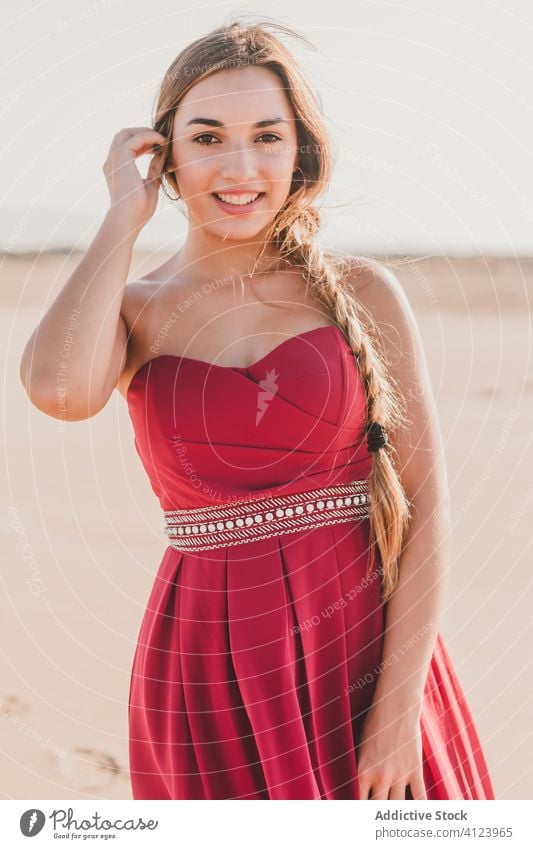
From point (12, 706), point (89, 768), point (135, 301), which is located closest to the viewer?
point (135, 301)

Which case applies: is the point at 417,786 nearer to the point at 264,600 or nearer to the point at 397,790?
the point at 397,790

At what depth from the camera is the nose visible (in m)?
2.03

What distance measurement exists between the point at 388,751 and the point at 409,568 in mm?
365

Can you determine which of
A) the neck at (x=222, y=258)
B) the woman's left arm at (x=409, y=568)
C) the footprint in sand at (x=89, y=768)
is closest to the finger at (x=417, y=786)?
the woman's left arm at (x=409, y=568)

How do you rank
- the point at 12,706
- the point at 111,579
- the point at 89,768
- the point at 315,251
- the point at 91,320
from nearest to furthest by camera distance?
the point at 91,320
the point at 315,251
the point at 89,768
the point at 12,706
the point at 111,579

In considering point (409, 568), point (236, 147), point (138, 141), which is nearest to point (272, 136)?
point (236, 147)

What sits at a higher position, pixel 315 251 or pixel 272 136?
pixel 272 136

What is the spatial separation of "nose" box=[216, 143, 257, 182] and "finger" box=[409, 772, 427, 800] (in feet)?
4.15

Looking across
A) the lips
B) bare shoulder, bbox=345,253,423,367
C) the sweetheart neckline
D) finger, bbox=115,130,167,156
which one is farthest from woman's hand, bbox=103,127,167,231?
bare shoulder, bbox=345,253,423,367

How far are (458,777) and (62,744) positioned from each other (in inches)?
109

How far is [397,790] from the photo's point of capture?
209cm

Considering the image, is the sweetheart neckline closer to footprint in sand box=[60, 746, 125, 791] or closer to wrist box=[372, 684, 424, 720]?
wrist box=[372, 684, 424, 720]

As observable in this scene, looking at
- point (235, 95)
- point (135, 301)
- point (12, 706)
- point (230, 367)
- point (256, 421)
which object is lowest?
point (12, 706)

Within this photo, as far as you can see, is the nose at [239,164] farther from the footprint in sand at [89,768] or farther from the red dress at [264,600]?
the footprint in sand at [89,768]
